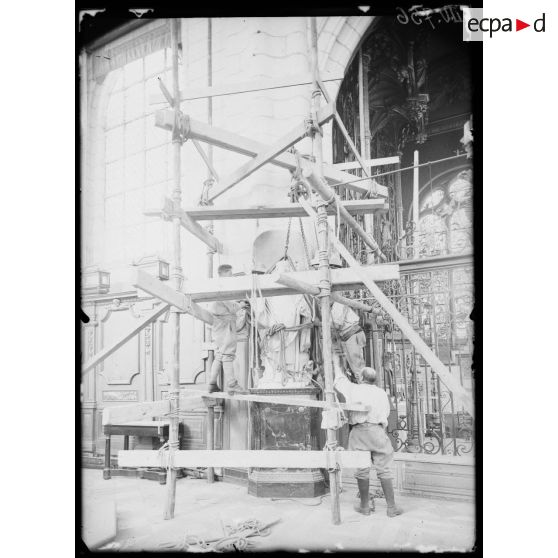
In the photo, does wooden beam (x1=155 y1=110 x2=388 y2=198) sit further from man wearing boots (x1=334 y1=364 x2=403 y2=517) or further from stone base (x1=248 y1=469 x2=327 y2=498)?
stone base (x1=248 y1=469 x2=327 y2=498)

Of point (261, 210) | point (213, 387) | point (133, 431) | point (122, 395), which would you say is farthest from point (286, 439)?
point (122, 395)

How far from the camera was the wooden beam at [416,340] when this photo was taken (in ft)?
12.0

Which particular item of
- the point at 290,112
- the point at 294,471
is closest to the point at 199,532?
the point at 294,471

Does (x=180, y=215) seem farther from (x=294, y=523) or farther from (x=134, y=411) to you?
(x=294, y=523)

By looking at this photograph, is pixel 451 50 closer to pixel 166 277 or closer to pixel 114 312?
pixel 166 277

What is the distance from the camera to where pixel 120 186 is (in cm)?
612

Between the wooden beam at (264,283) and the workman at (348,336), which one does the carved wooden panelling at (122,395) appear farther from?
the workman at (348,336)

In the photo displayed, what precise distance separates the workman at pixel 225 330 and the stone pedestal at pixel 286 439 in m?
0.56

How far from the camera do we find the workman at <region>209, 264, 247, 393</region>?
5566 millimetres

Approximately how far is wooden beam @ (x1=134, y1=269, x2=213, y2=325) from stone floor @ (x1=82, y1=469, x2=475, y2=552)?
164cm

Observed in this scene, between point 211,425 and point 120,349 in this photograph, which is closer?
point 211,425

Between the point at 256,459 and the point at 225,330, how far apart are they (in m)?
1.92

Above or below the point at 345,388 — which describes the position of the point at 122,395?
below

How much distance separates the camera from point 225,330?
5.69m
